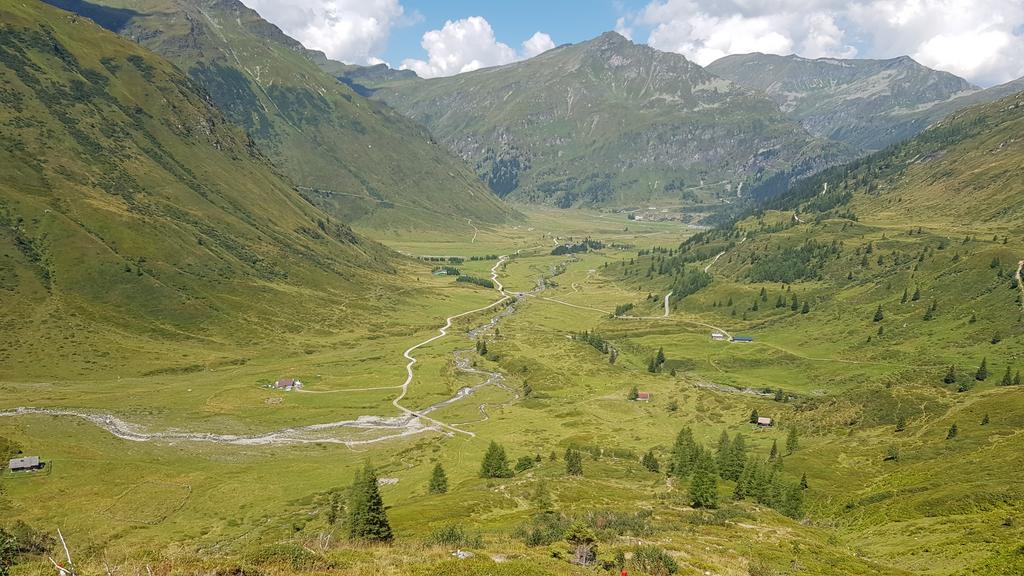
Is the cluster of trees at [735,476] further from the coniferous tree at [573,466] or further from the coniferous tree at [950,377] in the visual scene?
the coniferous tree at [950,377]

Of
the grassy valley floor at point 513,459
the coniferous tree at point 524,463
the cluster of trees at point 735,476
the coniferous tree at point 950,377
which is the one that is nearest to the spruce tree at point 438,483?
the grassy valley floor at point 513,459

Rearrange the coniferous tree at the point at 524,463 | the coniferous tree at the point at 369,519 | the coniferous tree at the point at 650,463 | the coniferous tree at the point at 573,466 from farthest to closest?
the coniferous tree at the point at 524,463
the coniferous tree at the point at 650,463
the coniferous tree at the point at 573,466
the coniferous tree at the point at 369,519

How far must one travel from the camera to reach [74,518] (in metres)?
88.6

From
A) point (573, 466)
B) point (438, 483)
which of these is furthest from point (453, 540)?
point (573, 466)

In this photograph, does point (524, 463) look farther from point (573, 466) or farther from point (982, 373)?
point (982, 373)

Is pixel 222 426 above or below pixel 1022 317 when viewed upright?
below

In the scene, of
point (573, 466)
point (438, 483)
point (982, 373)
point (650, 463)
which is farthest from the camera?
point (982, 373)

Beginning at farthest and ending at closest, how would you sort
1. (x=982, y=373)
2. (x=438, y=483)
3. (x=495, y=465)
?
(x=982, y=373), (x=495, y=465), (x=438, y=483)

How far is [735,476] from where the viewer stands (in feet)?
346

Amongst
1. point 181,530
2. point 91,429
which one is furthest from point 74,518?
point 91,429

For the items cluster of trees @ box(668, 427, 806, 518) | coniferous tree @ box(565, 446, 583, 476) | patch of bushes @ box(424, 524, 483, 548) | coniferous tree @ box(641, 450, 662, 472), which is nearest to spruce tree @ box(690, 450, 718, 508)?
cluster of trees @ box(668, 427, 806, 518)

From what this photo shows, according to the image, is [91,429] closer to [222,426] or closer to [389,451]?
[222,426]

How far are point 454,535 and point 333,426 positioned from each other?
342 ft

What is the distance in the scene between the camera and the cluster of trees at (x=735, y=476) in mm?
80500
